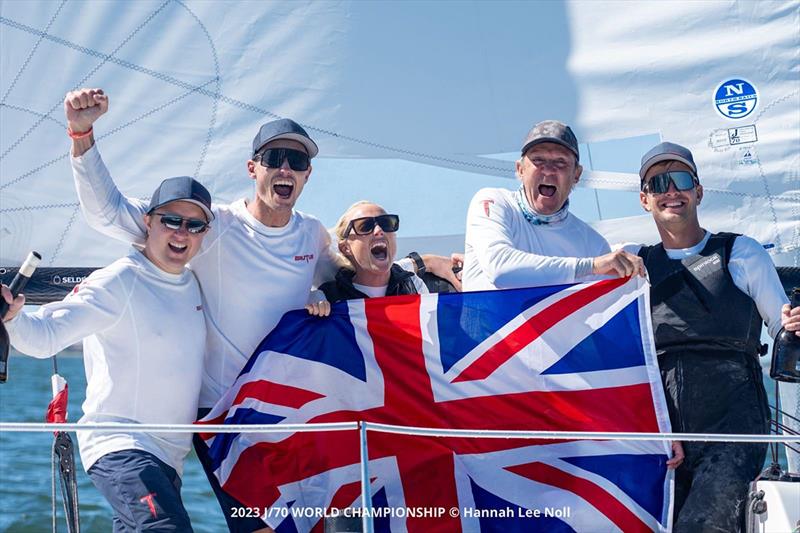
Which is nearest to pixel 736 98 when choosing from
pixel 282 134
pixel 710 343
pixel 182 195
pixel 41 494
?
pixel 710 343

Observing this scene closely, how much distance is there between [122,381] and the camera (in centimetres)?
291

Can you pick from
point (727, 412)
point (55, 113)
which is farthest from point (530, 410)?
point (55, 113)

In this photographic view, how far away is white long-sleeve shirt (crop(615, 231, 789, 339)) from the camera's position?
309cm

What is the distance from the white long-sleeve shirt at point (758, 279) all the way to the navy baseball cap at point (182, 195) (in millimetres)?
1436

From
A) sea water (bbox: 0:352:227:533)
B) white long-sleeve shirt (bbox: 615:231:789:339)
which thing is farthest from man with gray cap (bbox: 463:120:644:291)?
sea water (bbox: 0:352:227:533)

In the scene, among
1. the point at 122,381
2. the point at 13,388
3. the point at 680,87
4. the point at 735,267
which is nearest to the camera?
the point at 122,381

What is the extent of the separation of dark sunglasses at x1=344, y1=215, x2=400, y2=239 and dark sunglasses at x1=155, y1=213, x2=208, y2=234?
53cm

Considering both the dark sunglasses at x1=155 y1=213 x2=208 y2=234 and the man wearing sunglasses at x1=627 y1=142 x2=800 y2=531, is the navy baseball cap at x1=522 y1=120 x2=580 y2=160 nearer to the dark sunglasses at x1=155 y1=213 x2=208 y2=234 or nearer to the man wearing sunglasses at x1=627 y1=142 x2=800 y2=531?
the man wearing sunglasses at x1=627 y1=142 x2=800 y2=531

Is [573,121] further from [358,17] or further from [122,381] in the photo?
[122,381]

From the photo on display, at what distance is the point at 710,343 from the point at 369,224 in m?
1.08

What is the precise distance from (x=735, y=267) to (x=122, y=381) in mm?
1765

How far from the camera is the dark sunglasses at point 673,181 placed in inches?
127

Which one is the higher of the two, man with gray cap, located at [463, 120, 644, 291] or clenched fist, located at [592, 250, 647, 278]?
man with gray cap, located at [463, 120, 644, 291]

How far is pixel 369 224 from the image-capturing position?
11.0 feet
